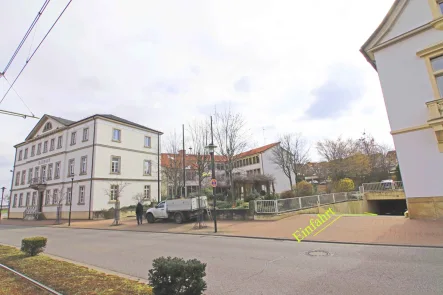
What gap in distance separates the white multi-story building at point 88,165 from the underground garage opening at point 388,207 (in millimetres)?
27076

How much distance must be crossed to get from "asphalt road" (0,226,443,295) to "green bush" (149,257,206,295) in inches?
45.1

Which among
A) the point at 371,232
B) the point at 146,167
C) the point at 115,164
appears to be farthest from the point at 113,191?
the point at 371,232

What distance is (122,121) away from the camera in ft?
110

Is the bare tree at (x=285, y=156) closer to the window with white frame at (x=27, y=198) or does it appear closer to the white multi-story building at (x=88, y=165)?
the white multi-story building at (x=88, y=165)

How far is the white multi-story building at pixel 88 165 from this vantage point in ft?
98.0

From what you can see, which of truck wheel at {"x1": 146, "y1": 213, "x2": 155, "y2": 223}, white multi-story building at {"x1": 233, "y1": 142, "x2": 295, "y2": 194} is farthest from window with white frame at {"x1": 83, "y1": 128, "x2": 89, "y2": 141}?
white multi-story building at {"x1": 233, "y1": 142, "x2": 295, "y2": 194}

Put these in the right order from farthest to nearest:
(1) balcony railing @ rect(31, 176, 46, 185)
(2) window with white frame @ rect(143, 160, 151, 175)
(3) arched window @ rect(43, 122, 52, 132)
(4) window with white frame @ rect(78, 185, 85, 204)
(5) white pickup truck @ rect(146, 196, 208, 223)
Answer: (3) arched window @ rect(43, 122, 52, 132) → (1) balcony railing @ rect(31, 176, 46, 185) → (2) window with white frame @ rect(143, 160, 151, 175) → (4) window with white frame @ rect(78, 185, 85, 204) → (5) white pickup truck @ rect(146, 196, 208, 223)

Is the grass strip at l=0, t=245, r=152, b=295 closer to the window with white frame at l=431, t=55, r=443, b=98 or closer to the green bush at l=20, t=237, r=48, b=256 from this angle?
the green bush at l=20, t=237, r=48, b=256

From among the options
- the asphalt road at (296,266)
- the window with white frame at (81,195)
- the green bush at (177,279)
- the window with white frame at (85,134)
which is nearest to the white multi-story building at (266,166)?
the window with white frame at (85,134)

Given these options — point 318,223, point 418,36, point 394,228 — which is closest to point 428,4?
point 418,36

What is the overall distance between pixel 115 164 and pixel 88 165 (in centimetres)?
310

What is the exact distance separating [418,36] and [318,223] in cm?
1134

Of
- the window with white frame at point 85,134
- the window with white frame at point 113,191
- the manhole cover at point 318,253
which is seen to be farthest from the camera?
the window with white frame at point 85,134

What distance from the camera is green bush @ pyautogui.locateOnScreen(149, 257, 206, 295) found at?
3.97 meters
